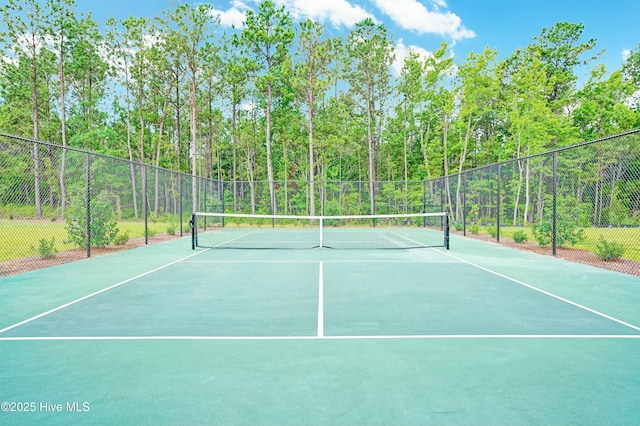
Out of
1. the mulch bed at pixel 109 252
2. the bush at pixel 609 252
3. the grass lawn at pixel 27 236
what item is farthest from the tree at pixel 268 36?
the bush at pixel 609 252

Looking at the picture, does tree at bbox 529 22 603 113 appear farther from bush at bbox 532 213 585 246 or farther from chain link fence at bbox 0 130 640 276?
bush at bbox 532 213 585 246

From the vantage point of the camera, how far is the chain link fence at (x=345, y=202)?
9586 mm

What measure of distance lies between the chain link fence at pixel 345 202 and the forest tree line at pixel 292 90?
4.61 ft

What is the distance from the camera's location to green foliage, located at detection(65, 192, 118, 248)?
929cm

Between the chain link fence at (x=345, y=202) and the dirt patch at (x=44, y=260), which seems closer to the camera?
the dirt patch at (x=44, y=260)

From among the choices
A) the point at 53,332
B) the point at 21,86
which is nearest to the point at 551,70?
the point at 53,332

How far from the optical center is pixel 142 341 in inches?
127

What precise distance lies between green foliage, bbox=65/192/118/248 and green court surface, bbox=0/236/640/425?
3492mm

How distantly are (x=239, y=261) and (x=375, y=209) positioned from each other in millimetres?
14190

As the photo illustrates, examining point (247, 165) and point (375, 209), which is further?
point (247, 165)

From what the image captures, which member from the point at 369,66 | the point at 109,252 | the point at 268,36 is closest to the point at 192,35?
the point at 268,36

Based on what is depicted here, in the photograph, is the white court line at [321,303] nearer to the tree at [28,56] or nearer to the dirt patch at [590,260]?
the dirt patch at [590,260]

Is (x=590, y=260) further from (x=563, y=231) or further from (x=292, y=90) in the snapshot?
(x=292, y=90)

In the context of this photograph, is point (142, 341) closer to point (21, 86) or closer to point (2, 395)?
point (2, 395)
